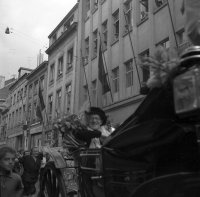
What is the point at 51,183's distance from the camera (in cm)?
677

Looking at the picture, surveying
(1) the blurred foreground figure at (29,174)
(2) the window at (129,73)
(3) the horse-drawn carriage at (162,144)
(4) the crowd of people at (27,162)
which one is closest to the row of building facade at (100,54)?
(2) the window at (129,73)

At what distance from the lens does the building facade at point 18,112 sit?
4431cm

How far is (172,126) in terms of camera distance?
282cm

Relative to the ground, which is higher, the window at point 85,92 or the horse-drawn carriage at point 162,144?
the window at point 85,92

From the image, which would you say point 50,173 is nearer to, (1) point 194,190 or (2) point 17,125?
(1) point 194,190

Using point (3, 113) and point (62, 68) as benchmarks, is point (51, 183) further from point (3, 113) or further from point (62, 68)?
point (3, 113)

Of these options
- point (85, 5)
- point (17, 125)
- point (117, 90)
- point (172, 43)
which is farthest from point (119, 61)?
point (17, 125)

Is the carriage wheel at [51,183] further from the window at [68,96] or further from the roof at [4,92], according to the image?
the roof at [4,92]

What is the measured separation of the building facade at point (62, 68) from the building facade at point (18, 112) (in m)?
9.57

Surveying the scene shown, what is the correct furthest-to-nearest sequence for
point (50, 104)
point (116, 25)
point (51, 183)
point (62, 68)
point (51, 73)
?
point (51, 73) → point (50, 104) → point (62, 68) → point (116, 25) → point (51, 183)

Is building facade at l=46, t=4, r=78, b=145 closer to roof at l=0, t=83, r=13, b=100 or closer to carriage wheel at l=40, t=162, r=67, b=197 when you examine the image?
carriage wheel at l=40, t=162, r=67, b=197

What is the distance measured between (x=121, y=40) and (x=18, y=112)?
2902 cm

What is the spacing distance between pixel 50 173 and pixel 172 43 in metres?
10.8

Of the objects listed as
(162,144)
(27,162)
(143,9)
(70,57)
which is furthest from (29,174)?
(70,57)
